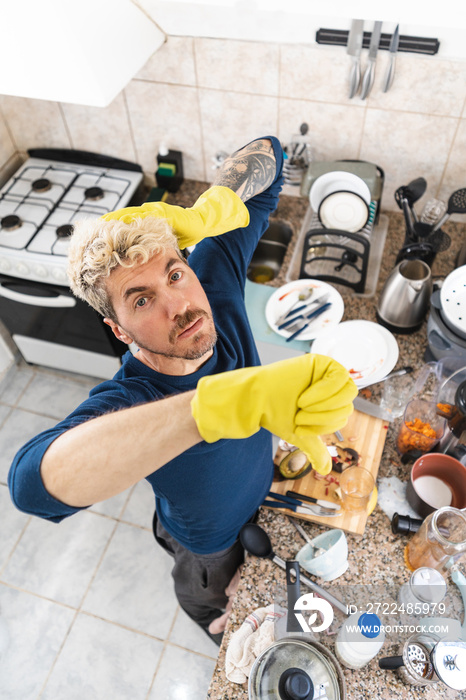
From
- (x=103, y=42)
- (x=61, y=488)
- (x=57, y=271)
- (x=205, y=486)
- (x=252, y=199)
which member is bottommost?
(x=57, y=271)

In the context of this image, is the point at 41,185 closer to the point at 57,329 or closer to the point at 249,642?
the point at 57,329

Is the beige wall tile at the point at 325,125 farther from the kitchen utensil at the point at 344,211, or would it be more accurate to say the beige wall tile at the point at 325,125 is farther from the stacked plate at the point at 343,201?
the kitchen utensil at the point at 344,211

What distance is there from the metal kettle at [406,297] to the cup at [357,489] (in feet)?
1.89

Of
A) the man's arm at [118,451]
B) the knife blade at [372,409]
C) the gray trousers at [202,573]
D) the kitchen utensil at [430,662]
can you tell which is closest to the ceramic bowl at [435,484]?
the knife blade at [372,409]

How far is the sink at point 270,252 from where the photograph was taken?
2.18 m

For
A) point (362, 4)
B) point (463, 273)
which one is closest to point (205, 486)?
point (463, 273)

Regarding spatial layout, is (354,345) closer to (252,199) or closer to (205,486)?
(252,199)

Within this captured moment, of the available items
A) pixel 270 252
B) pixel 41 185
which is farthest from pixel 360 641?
pixel 41 185

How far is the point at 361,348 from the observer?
163cm

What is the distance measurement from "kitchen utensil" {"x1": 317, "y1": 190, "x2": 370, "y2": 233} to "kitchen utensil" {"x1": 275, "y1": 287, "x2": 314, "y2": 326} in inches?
10.4

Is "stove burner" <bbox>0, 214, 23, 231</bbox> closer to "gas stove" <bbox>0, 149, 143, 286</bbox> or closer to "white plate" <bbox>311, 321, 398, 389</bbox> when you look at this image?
"gas stove" <bbox>0, 149, 143, 286</bbox>

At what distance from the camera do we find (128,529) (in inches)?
90.0

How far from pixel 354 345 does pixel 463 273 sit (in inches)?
15.1

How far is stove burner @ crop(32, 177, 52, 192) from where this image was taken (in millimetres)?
2250
